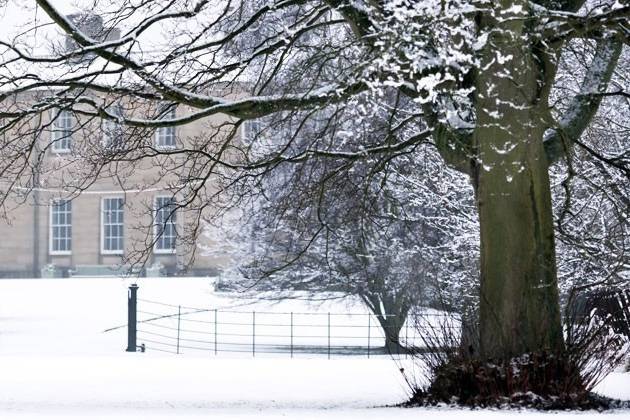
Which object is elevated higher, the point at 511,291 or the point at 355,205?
the point at 355,205

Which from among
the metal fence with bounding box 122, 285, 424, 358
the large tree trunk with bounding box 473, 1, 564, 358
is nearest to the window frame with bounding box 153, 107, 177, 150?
the metal fence with bounding box 122, 285, 424, 358

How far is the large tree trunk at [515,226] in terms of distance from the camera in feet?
37.3

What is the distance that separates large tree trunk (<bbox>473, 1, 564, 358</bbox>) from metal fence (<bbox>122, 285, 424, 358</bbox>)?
28.5ft

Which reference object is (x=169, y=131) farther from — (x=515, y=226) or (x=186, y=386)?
(x=515, y=226)

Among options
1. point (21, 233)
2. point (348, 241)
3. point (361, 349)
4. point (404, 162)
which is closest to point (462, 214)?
point (404, 162)

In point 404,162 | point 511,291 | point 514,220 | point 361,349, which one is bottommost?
point 361,349

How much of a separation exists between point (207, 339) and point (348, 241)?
481 cm

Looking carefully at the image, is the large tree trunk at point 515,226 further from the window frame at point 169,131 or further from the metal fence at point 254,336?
the metal fence at point 254,336

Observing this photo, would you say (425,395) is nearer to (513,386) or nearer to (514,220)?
(513,386)

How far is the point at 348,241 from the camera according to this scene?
944 inches

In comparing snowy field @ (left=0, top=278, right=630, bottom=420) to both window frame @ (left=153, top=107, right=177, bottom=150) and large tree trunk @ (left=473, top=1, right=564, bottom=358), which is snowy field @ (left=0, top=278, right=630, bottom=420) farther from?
window frame @ (left=153, top=107, right=177, bottom=150)

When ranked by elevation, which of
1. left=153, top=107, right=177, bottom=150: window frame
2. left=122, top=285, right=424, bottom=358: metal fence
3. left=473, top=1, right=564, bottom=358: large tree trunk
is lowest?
left=122, top=285, right=424, bottom=358: metal fence

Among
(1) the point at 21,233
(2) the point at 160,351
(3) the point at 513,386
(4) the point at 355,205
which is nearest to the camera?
(3) the point at 513,386

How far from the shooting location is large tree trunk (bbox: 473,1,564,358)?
37.3 ft
